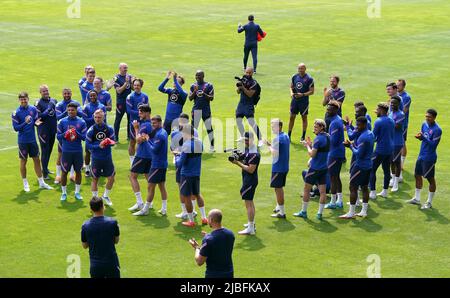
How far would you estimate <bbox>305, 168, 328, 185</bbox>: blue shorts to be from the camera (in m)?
19.8

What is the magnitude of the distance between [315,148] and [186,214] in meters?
3.23

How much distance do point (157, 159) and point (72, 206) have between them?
2459 millimetres

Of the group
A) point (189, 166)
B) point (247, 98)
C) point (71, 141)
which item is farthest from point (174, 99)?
point (189, 166)

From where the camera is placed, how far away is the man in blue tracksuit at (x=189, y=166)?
742 inches

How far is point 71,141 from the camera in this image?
68.3ft

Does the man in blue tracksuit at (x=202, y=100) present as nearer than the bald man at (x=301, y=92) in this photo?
Yes

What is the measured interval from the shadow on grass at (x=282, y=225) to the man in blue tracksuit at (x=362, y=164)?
1298 mm

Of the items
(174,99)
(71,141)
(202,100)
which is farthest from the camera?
(202,100)

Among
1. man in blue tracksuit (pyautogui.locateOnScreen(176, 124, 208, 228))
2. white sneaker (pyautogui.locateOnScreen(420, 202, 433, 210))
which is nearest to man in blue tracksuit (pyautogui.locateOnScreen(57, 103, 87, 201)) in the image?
man in blue tracksuit (pyautogui.locateOnScreen(176, 124, 208, 228))

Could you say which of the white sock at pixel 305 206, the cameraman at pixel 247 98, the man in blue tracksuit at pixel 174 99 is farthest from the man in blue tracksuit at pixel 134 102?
the white sock at pixel 305 206

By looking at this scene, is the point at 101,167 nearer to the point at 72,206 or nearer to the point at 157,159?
the point at 72,206

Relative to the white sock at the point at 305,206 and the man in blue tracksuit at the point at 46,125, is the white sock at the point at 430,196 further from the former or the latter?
the man in blue tracksuit at the point at 46,125

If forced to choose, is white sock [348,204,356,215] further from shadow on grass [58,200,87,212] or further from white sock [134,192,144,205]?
shadow on grass [58,200,87,212]

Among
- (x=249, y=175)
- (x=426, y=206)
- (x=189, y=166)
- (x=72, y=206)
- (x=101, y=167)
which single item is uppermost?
(x=189, y=166)
